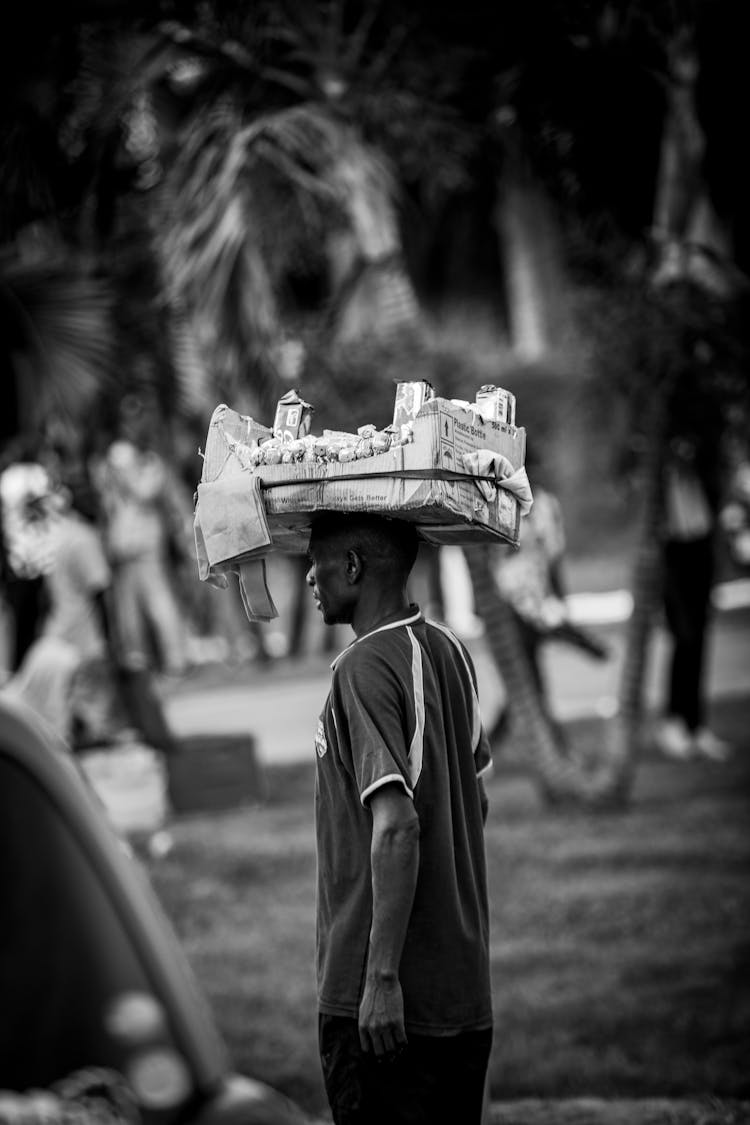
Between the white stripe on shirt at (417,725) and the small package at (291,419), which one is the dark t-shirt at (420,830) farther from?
the small package at (291,419)

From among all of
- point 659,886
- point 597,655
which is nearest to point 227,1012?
point 659,886

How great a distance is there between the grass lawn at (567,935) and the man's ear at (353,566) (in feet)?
8.33

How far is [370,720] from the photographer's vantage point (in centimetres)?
328

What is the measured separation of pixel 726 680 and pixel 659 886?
234 inches

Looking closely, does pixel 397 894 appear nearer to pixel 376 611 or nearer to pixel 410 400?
pixel 376 611

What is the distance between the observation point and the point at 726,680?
13.0 metres

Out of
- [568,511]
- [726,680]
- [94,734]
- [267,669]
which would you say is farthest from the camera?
[568,511]

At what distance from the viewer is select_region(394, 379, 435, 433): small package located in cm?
342

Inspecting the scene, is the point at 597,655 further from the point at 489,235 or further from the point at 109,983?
the point at 489,235

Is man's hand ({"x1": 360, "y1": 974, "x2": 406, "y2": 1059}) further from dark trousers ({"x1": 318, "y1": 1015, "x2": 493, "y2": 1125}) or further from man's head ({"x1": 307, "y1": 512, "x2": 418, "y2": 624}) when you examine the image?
man's head ({"x1": 307, "y1": 512, "x2": 418, "y2": 624})

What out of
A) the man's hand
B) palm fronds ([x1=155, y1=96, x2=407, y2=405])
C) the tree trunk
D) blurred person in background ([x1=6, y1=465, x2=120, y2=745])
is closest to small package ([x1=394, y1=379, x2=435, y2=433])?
the man's hand

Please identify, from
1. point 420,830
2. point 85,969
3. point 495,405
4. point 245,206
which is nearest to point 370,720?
point 420,830

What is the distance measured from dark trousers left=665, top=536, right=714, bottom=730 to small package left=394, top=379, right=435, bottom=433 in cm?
679

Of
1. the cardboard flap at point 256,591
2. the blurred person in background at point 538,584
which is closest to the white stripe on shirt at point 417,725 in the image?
the cardboard flap at point 256,591
